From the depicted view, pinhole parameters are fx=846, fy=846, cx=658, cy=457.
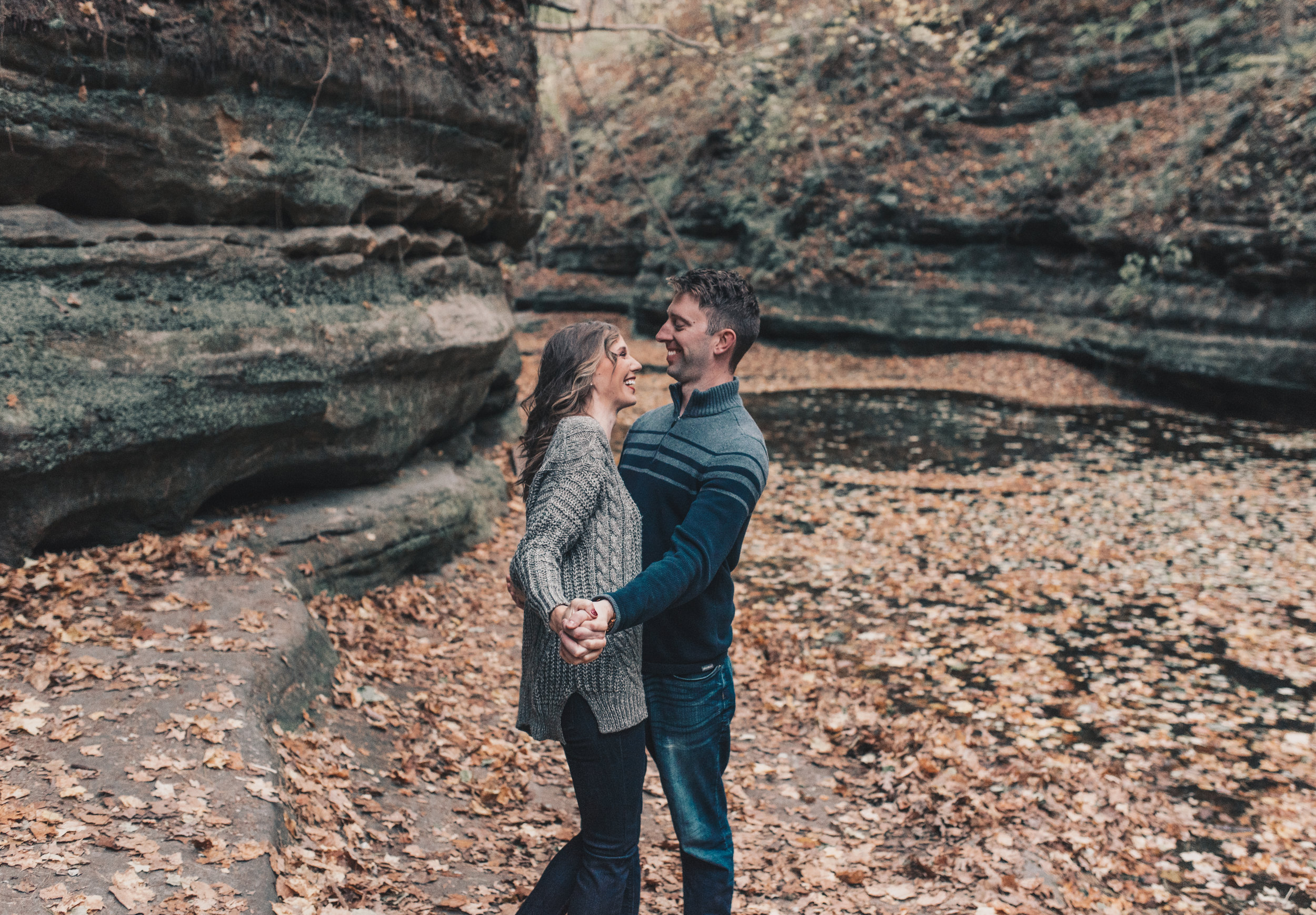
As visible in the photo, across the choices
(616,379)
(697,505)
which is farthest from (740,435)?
(616,379)

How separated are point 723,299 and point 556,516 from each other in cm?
103

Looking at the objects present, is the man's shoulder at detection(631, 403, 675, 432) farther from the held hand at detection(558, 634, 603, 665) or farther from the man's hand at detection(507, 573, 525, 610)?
the held hand at detection(558, 634, 603, 665)

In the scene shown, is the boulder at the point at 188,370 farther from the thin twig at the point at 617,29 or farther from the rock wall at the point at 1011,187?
the rock wall at the point at 1011,187

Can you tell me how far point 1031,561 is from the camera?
9.24m

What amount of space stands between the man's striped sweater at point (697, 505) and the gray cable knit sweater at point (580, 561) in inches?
6.8

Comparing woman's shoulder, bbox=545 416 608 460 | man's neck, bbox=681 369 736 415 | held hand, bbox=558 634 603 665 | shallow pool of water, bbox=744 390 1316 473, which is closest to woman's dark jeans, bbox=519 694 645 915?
held hand, bbox=558 634 603 665

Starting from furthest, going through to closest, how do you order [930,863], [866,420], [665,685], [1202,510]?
[866,420]
[1202,510]
[930,863]
[665,685]

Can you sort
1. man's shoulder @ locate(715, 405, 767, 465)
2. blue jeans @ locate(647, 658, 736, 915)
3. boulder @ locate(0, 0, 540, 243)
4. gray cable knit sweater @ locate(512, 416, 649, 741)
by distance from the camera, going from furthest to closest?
boulder @ locate(0, 0, 540, 243) → blue jeans @ locate(647, 658, 736, 915) → man's shoulder @ locate(715, 405, 767, 465) → gray cable knit sweater @ locate(512, 416, 649, 741)

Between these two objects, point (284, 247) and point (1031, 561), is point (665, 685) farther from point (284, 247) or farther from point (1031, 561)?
point (1031, 561)

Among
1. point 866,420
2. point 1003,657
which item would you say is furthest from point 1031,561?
point 866,420

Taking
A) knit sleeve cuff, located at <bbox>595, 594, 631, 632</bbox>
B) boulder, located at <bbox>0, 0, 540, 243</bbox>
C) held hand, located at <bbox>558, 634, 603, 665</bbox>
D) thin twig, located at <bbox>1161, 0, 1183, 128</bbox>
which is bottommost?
held hand, located at <bbox>558, 634, 603, 665</bbox>

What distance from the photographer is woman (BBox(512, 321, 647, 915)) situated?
2.78 metres

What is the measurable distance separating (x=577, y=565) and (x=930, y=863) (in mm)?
2967

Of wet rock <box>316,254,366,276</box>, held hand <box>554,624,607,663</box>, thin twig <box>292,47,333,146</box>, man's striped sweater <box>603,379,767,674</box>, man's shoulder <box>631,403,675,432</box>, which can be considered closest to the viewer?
held hand <box>554,624,607,663</box>
